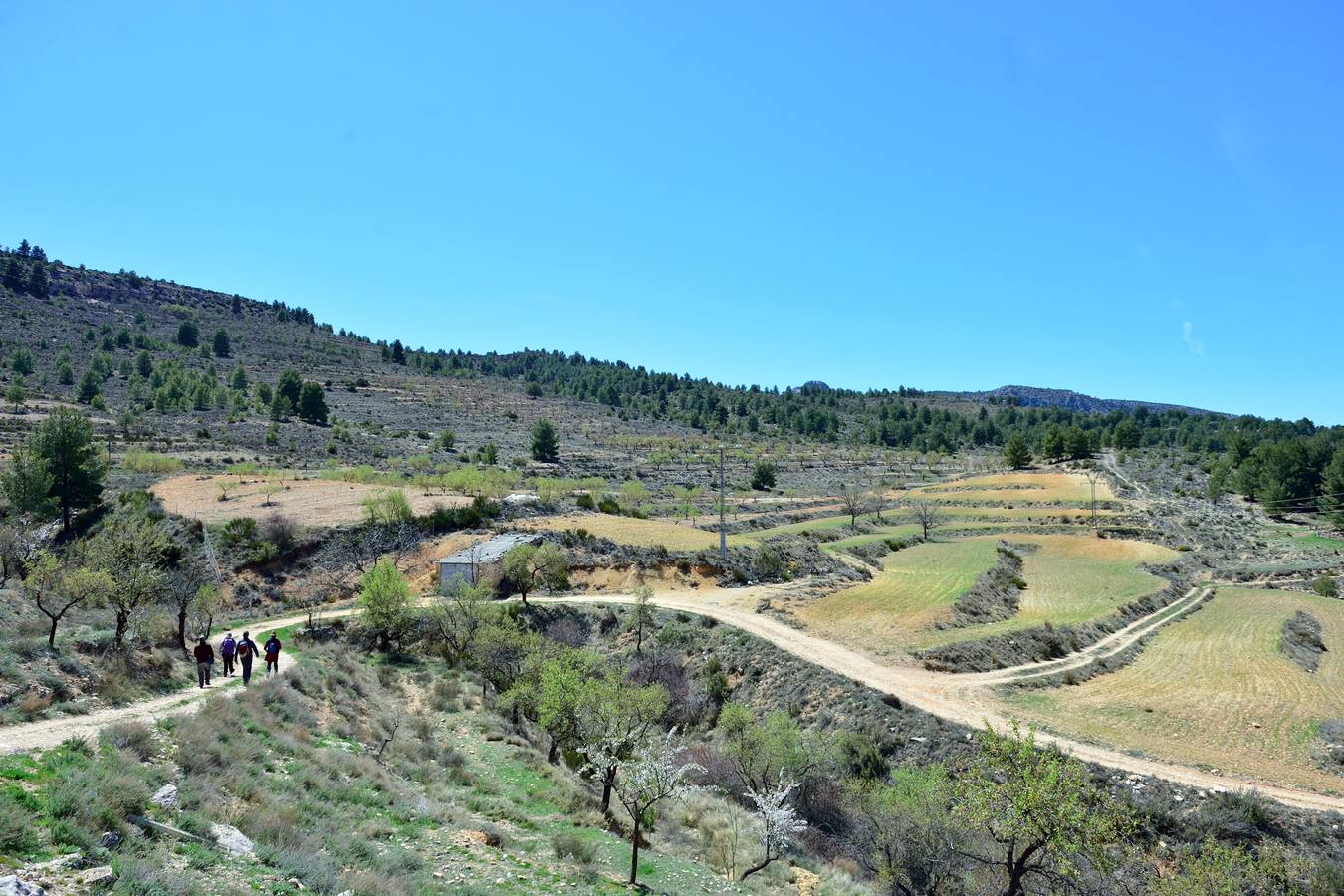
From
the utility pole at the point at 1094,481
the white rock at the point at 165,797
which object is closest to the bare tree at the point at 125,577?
the white rock at the point at 165,797

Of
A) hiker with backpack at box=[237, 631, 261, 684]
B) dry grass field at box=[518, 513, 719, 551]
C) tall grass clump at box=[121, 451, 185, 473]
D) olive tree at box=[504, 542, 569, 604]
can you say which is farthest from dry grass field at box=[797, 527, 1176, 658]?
tall grass clump at box=[121, 451, 185, 473]

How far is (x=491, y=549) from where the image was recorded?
48.2m

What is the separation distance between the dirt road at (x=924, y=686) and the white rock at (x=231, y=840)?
55.0 feet

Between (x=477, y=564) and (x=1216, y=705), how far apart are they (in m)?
38.7

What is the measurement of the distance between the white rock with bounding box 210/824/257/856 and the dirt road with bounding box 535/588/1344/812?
55.0 feet

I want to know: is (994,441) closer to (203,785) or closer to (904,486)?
(904,486)

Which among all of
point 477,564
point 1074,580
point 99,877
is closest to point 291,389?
point 477,564

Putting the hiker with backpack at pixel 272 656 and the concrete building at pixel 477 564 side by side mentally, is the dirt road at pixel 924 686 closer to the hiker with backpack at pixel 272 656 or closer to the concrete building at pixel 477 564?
the concrete building at pixel 477 564

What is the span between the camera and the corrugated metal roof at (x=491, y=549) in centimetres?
4653

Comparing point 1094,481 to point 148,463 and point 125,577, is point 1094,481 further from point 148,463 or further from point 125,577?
point 148,463

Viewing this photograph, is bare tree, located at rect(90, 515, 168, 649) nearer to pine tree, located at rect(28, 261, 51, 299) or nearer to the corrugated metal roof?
the corrugated metal roof

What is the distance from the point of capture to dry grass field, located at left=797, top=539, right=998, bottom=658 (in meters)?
36.8

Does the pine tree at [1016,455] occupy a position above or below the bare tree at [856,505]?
above

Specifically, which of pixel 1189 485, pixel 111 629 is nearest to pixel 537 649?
pixel 111 629
